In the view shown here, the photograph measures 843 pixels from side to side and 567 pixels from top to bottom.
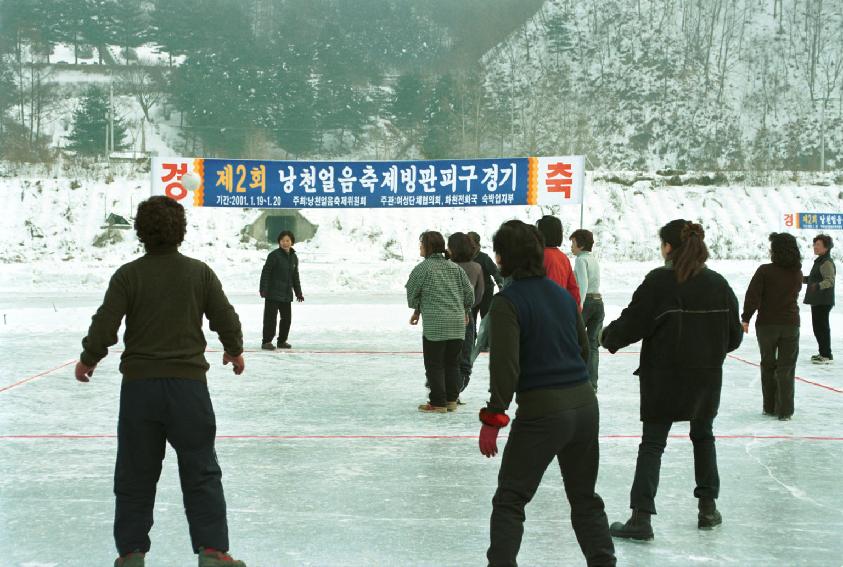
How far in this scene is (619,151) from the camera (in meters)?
73.6

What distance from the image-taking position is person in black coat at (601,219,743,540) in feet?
16.3

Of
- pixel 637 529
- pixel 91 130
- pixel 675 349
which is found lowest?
pixel 637 529

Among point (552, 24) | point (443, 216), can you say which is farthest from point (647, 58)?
point (443, 216)

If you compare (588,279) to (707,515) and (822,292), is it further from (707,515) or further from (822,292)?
(707,515)

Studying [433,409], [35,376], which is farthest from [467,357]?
[35,376]

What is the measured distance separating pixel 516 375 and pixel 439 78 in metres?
68.6

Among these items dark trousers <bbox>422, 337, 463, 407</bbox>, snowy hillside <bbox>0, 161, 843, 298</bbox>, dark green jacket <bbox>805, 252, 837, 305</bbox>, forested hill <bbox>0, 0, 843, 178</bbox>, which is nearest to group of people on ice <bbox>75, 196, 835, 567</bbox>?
dark trousers <bbox>422, 337, 463, 407</bbox>

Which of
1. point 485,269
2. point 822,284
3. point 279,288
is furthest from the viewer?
point 279,288

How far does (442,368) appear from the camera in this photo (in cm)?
882

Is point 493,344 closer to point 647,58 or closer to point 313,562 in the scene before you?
point 313,562

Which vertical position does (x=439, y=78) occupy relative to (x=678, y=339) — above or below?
above

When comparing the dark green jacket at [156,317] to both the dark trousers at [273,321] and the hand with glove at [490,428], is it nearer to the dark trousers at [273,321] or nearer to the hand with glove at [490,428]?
the hand with glove at [490,428]

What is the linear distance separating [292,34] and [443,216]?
39418 mm

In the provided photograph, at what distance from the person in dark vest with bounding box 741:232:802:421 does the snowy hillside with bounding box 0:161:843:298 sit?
3049 cm
